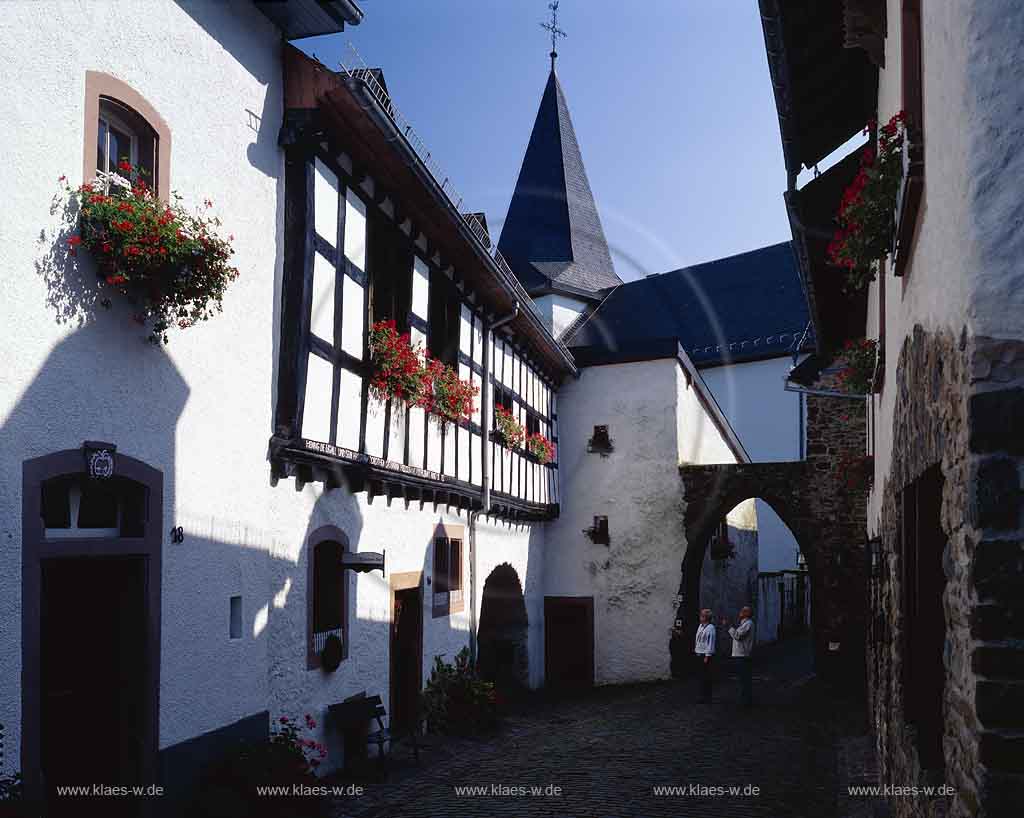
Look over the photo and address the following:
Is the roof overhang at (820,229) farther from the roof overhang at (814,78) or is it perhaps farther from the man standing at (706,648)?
the man standing at (706,648)

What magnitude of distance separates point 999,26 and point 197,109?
5.70 metres

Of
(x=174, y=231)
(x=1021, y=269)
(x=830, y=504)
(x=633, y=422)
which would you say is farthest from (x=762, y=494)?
(x=1021, y=269)

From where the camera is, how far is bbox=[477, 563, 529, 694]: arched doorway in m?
16.8

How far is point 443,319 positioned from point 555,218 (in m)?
15.2

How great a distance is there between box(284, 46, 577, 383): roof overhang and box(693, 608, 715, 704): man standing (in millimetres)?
5359

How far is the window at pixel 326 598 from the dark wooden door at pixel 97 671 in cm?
233

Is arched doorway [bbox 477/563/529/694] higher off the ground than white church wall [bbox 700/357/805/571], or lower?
lower

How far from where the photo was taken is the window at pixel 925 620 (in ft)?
13.6

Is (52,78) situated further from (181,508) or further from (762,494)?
(762,494)

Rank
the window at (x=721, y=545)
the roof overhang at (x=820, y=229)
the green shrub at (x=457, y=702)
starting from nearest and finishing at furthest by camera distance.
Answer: the roof overhang at (x=820, y=229)
the green shrub at (x=457, y=702)
the window at (x=721, y=545)

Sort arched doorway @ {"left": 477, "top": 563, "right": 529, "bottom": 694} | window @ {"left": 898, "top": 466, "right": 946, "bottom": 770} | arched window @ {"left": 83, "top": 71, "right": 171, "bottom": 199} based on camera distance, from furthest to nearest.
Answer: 1. arched doorway @ {"left": 477, "top": 563, "right": 529, "bottom": 694}
2. arched window @ {"left": 83, "top": 71, "right": 171, "bottom": 199}
3. window @ {"left": 898, "top": 466, "right": 946, "bottom": 770}

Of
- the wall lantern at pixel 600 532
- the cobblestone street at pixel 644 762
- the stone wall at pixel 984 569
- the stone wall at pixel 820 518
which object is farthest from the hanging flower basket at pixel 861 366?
the wall lantern at pixel 600 532

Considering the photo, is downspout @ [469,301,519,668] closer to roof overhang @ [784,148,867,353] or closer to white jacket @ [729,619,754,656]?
white jacket @ [729,619,754,656]

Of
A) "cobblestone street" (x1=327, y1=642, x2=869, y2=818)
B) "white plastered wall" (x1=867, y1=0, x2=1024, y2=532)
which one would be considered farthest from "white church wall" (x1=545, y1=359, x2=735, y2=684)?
"white plastered wall" (x1=867, y1=0, x2=1024, y2=532)
